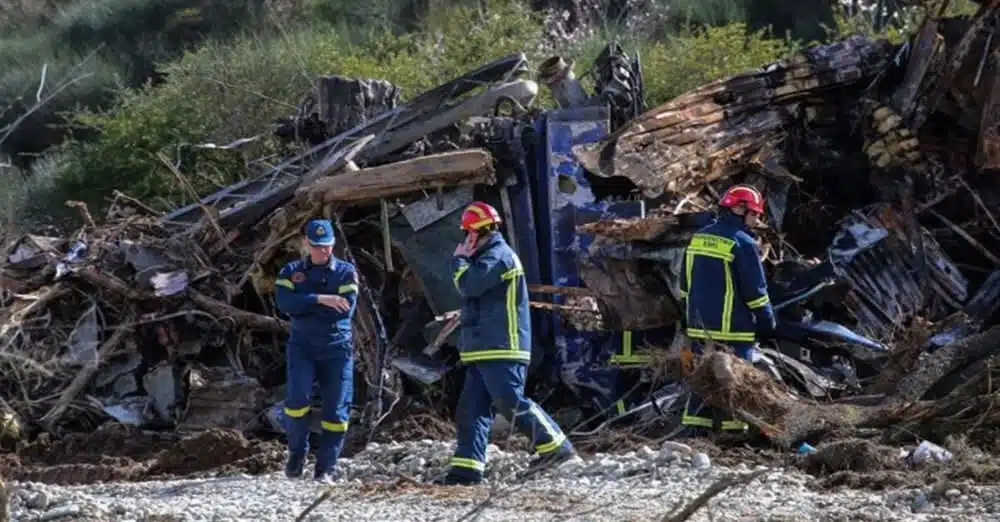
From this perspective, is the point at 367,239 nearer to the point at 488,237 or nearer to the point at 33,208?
the point at 488,237

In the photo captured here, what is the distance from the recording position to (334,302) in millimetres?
9773

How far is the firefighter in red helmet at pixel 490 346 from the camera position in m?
9.23

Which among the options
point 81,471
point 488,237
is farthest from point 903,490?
point 81,471

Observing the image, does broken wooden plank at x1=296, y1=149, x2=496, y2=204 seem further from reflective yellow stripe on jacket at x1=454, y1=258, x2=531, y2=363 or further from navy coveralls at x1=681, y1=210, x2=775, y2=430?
reflective yellow stripe on jacket at x1=454, y1=258, x2=531, y2=363

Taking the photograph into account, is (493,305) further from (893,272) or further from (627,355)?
(893,272)

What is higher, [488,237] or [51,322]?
[488,237]

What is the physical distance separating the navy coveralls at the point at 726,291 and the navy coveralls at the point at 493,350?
1.18m

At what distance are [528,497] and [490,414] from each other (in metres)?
1.37

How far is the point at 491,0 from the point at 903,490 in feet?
52.7

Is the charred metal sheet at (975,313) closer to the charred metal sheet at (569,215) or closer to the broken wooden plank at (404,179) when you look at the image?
the charred metal sheet at (569,215)

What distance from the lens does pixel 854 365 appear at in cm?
1130

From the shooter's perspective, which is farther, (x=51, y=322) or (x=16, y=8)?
(x=16, y=8)

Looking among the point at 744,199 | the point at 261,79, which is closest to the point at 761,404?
the point at 744,199

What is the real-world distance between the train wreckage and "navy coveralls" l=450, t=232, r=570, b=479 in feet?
5.90
